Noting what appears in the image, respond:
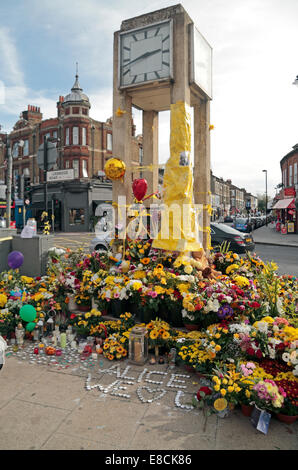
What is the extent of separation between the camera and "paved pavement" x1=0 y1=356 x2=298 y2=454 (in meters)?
2.63

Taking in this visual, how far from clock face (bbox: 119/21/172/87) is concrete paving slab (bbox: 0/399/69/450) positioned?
5326 mm

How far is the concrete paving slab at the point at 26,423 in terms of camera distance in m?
2.64

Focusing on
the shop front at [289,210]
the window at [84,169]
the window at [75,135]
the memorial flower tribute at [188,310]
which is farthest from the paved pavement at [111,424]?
the window at [75,135]

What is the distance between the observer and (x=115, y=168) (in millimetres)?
6066

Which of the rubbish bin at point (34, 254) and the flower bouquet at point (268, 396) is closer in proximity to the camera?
the flower bouquet at point (268, 396)

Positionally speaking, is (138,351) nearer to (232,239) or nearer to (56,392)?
(56,392)

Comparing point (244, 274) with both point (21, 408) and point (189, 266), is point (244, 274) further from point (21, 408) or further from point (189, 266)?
point (21, 408)

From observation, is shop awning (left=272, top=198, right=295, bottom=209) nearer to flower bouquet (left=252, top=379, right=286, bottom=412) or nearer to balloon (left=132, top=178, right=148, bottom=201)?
balloon (left=132, top=178, right=148, bottom=201)

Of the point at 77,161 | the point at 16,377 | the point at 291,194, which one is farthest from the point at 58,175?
the point at 291,194

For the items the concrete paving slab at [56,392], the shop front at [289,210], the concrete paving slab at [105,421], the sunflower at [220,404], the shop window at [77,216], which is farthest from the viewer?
the shop window at [77,216]

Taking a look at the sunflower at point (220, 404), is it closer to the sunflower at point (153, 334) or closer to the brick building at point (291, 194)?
the sunflower at point (153, 334)

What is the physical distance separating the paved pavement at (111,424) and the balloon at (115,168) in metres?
3.74

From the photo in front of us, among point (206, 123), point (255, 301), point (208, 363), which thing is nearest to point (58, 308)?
point (208, 363)

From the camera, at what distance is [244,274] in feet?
19.0
